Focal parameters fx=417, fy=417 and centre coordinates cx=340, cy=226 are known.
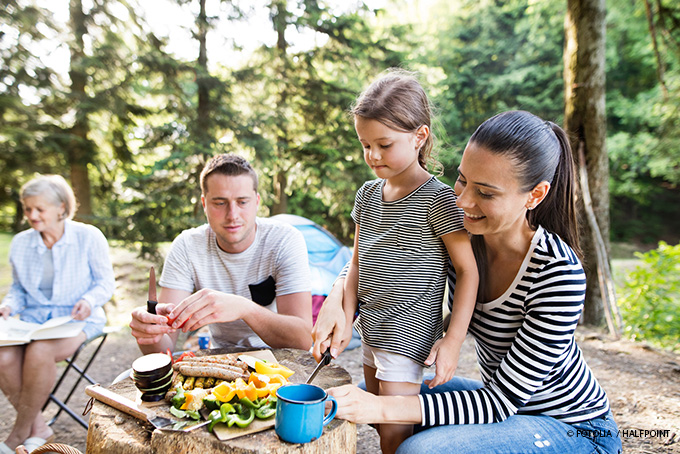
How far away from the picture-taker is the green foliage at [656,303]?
4.68 metres

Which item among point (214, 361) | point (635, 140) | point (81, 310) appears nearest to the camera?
point (214, 361)

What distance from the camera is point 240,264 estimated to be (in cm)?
252

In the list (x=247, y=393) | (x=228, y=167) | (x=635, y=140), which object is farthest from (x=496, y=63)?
(x=247, y=393)

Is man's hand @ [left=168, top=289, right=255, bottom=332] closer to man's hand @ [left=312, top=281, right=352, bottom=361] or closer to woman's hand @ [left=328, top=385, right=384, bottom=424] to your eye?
man's hand @ [left=312, top=281, right=352, bottom=361]

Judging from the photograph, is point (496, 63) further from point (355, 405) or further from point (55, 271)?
point (355, 405)

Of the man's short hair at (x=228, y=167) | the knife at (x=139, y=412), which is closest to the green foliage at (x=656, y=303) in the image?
the man's short hair at (x=228, y=167)

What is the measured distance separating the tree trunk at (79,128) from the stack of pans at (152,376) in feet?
20.1

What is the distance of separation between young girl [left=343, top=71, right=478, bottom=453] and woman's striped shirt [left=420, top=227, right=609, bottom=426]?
201 millimetres

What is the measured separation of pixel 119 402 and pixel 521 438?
150 centimetres

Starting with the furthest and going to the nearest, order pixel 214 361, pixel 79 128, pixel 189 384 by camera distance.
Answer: pixel 79 128, pixel 214 361, pixel 189 384

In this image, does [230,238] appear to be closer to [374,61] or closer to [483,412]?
[483,412]

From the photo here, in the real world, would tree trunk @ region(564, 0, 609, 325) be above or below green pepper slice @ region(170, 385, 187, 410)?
above

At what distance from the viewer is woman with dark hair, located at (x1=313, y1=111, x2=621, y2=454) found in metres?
1.54

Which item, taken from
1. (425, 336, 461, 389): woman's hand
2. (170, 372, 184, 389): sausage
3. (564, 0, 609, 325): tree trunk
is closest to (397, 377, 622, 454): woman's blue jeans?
(425, 336, 461, 389): woman's hand
